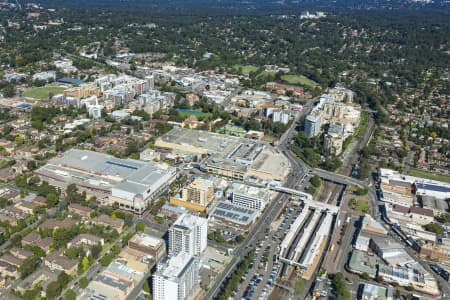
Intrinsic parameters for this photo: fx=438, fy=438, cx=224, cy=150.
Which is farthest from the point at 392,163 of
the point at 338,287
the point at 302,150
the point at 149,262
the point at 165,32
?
the point at 165,32

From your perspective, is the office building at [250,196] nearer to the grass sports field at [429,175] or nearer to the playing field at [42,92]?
the grass sports field at [429,175]

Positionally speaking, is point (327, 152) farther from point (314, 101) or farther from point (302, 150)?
point (314, 101)

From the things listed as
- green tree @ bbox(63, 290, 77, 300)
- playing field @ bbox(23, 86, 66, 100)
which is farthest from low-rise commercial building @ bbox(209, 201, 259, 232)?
playing field @ bbox(23, 86, 66, 100)

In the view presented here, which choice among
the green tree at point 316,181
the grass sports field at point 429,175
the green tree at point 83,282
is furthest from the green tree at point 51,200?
the grass sports field at point 429,175

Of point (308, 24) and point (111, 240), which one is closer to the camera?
point (111, 240)

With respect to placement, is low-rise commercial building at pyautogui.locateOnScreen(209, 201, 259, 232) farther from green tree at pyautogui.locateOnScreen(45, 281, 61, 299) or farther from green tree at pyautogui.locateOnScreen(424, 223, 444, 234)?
green tree at pyautogui.locateOnScreen(424, 223, 444, 234)

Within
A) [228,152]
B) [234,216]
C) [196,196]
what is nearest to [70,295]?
[196,196]
